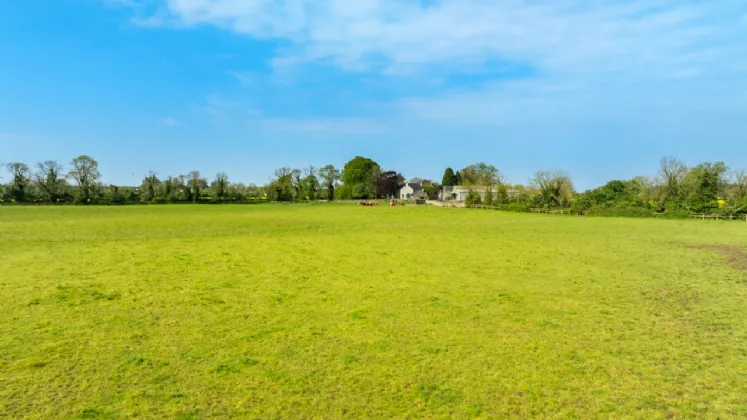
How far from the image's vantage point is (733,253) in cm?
1970

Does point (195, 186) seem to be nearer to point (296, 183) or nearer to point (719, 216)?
point (296, 183)

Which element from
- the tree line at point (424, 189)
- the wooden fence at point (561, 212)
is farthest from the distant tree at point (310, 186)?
the wooden fence at point (561, 212)

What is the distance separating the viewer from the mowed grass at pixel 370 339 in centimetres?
551

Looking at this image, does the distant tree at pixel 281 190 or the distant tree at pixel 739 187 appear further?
the distant tree at pixel 281 190

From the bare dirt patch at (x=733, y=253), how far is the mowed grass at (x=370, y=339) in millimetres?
1025

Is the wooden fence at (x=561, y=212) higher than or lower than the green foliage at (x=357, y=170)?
lower

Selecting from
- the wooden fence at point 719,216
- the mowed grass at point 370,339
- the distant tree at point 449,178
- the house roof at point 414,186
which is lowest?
the mowed grass at point 370,339

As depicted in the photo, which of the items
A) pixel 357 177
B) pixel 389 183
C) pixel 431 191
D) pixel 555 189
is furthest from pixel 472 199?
pixel 357 177

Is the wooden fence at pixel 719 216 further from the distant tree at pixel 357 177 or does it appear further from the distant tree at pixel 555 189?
the distant tree at pixel 357 177

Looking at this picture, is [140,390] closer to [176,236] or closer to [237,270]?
[237,270]

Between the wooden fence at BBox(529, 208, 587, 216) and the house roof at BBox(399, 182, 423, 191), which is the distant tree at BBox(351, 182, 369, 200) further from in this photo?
the wooden fence at BBox(529, 208, 587, 216)

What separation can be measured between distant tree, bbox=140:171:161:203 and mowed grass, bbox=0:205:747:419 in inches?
3385

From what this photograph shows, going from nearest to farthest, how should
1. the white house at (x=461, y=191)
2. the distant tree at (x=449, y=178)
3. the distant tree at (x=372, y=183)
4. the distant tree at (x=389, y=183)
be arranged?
the white house at (x=461, y=191) < the distant tree at (x=372, y=183) < the distant tree at (x=389, y=183) < the distant tree at (x=449, y=178)

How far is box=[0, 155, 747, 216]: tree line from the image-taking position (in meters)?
54.4
